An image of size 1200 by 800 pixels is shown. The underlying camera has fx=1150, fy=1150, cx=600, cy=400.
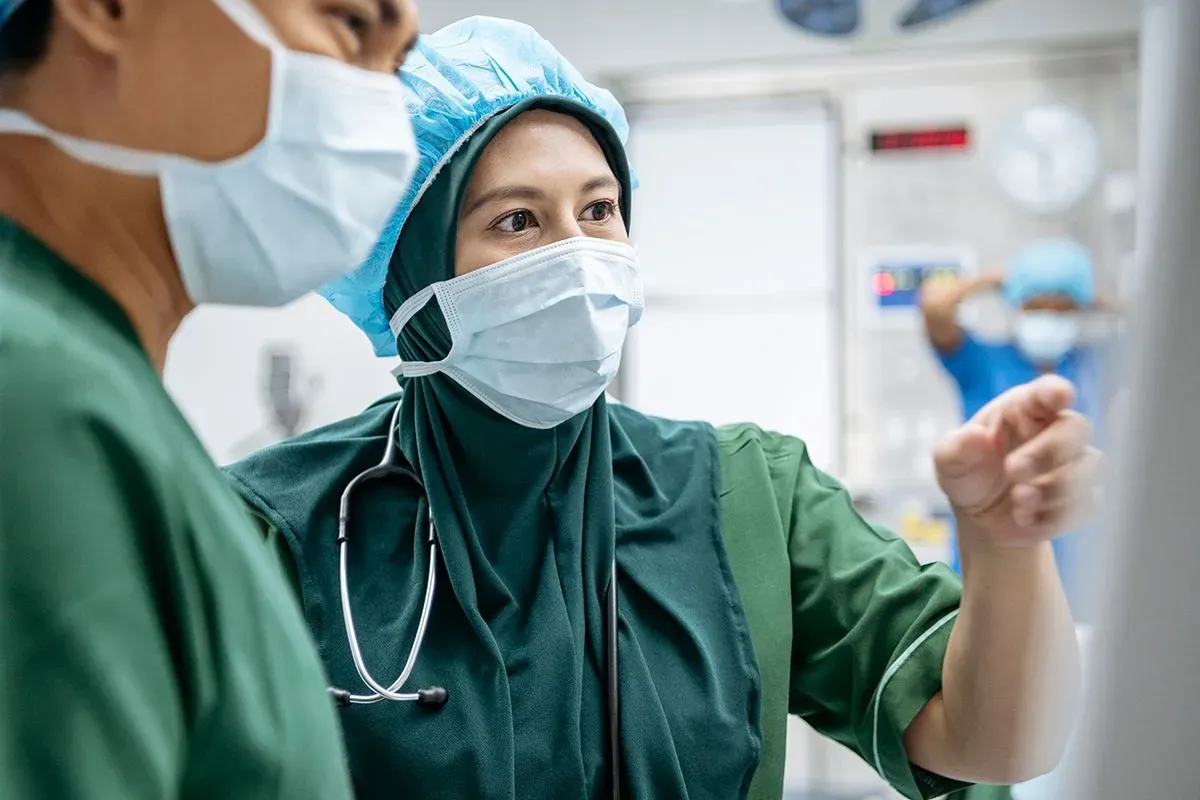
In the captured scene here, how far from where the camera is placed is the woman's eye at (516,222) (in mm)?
1071

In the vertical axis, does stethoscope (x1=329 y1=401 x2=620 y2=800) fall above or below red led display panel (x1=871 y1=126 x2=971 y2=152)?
below

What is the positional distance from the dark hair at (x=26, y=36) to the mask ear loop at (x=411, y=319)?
549 millimetres

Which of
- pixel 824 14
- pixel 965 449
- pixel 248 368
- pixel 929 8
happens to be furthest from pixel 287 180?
pixel 248 368

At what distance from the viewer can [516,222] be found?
108 centimetres

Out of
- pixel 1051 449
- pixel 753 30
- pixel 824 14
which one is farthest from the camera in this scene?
pixel 753 30

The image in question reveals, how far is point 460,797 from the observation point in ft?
3.08

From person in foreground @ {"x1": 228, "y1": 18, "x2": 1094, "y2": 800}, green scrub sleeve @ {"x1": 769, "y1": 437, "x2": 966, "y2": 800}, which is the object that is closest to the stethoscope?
person in foreground @ {"x1": 228, "y1": 18, "x2": 1094, "y2": 800}

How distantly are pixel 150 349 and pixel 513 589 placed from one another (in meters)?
0.55

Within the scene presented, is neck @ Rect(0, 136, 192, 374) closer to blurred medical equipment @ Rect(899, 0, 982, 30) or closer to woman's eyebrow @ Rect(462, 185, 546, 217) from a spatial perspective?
woman's eyebrow @ Rect(462, 185, 546, 217)

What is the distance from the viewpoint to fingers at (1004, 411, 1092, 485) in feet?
2.61

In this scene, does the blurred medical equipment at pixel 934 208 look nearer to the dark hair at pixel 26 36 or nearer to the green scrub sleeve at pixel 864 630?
the green scrub sleeve at pixel 864 630

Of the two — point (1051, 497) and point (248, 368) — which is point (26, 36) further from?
point (248, 368)

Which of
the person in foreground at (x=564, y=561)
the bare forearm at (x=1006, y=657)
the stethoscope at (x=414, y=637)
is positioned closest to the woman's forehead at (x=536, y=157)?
the person in foreground at (x=564, y=561)

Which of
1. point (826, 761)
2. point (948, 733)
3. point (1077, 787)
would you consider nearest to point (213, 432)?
point (826, 761)
